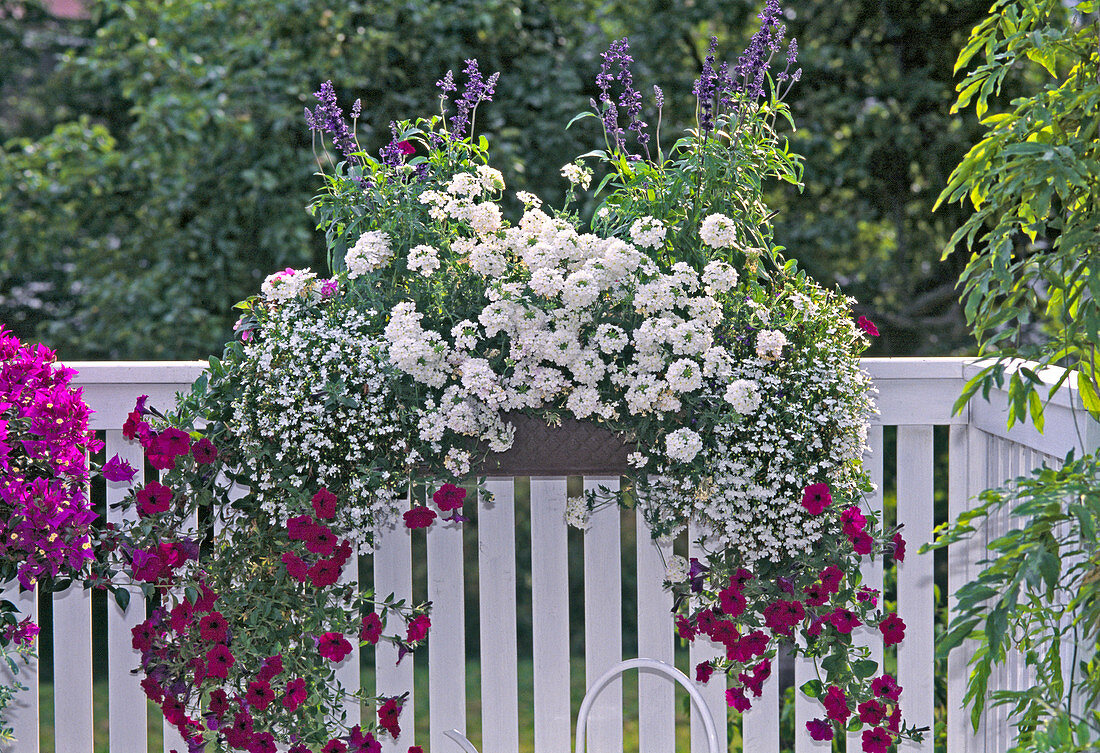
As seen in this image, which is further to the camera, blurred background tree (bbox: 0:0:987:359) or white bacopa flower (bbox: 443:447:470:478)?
blurred background tree (bbox: 0:0:987:359)

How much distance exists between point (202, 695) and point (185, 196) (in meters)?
2.72

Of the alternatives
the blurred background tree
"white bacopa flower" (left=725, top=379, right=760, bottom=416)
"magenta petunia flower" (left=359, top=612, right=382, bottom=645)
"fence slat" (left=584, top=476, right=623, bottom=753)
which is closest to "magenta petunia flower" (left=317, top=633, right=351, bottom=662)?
"magenta petunia flower" (left=359, top=612, right=382, bottom=645)

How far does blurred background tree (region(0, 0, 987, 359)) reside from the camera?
4012mm

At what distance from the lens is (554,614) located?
6.84 feet

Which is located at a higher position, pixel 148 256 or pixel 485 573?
pixel 148 256

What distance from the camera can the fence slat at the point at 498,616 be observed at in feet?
6.81

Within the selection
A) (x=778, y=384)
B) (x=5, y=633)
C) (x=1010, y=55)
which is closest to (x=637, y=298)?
(x=778, y=384)

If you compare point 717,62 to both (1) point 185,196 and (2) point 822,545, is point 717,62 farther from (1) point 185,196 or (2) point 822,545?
(2) point 822,545

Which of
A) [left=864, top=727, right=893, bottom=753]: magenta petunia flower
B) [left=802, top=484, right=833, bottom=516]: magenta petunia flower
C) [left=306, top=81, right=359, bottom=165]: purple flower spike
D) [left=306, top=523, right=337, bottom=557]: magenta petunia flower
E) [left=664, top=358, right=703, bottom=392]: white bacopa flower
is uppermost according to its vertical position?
[left=306, top=81, right=359, bottom=165]: purple flower spike

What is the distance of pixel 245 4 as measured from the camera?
415cm

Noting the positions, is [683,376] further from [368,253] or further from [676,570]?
[368,253]

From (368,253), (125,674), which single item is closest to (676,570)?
(368,253)

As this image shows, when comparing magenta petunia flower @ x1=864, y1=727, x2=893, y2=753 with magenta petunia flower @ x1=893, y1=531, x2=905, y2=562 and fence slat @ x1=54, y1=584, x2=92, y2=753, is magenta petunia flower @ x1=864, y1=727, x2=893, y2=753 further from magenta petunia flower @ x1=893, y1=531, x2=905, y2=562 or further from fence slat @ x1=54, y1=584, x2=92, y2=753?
fence slat @ x1=54, y1=584, x2=92, y2=753

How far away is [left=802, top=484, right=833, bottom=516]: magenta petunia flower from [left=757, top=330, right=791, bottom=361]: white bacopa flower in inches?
8.7
